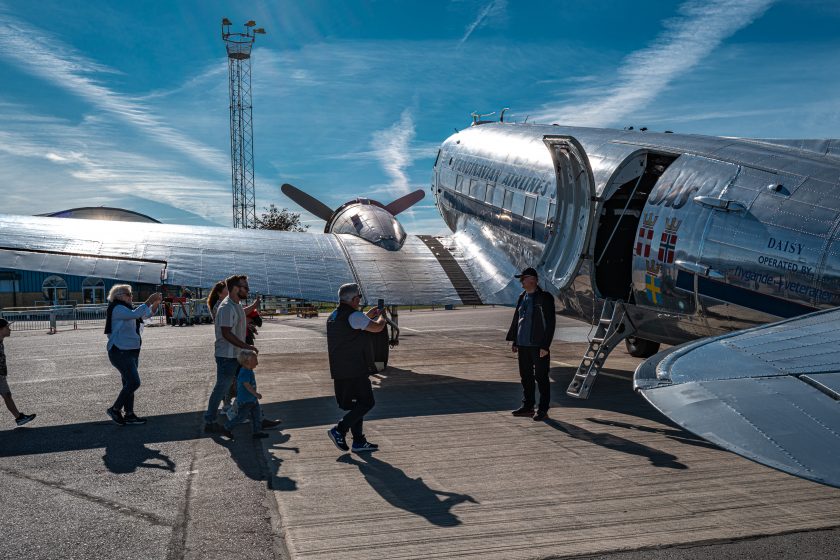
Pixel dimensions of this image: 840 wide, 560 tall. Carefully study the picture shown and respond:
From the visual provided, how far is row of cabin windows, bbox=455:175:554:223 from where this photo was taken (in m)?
12.8

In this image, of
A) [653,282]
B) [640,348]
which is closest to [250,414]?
[653,282]

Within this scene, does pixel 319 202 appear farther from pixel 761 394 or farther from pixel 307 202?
pixel 761 394

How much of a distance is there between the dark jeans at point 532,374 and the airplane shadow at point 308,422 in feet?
1.68

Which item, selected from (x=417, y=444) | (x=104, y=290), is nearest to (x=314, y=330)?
(x=417, y=444)

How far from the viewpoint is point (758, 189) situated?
8.83m

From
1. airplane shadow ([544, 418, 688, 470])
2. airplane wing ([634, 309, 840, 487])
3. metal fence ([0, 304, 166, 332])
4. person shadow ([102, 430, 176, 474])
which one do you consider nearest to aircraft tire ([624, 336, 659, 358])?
airplane shadow ([544, 418, 688, 470])

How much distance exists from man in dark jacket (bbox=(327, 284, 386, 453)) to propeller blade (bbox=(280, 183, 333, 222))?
15099 millimetres

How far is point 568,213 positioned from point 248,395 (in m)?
5.69

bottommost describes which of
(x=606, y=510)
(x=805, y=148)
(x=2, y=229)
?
(x=606, y=510)

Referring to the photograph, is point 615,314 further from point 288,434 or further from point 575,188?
point 288,434

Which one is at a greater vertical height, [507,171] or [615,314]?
[507,171]

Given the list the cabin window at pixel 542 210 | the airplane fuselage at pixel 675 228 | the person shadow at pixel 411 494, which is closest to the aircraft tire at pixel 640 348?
the airplane fuselage at pixel 675 228

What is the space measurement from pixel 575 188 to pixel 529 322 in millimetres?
2670

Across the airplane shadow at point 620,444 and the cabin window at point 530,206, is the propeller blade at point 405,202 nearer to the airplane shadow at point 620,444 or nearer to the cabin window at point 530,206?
the cabin window at point 530,206
